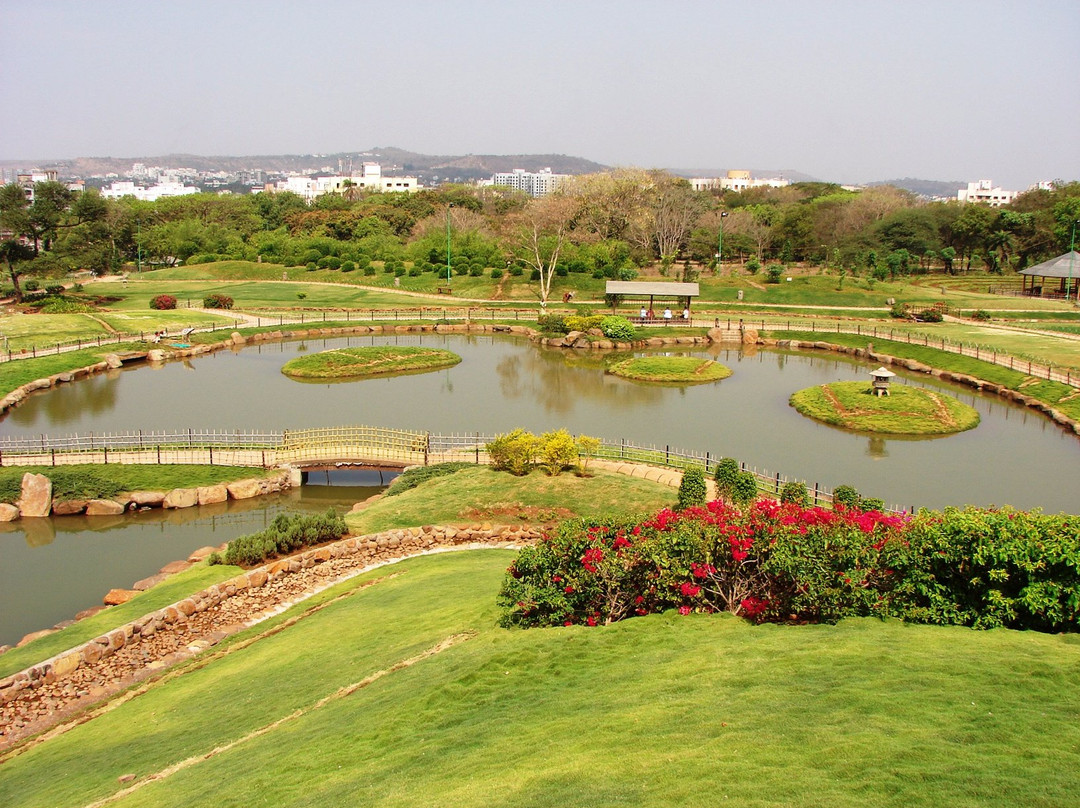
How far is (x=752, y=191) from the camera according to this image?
123 meters

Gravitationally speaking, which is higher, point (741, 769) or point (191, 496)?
point (741, 769)

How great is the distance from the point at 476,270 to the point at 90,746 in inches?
2442

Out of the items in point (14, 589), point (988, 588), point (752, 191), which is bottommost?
point (14, 589)

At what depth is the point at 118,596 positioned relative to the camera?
18.2 meters

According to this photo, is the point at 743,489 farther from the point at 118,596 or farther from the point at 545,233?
the point at 545,233

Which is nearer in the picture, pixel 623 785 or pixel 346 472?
pixel 623 785

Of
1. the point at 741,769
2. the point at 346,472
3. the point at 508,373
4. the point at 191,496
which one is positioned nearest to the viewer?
the point at 741,769

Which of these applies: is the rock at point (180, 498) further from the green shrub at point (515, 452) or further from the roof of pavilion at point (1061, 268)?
the roof of pavilion at point (1061, 268)

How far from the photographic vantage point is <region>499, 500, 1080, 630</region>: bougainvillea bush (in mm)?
10938

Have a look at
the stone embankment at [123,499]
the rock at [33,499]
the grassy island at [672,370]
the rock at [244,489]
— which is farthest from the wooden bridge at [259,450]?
the grassy island at [672,370]

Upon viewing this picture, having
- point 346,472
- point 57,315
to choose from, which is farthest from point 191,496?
point 57,315

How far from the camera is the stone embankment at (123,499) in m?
23.3

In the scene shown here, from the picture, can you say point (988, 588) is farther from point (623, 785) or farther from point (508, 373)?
point (508, 373)

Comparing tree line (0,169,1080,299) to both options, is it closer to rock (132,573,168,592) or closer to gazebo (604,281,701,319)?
gazebo (604,281,701,319)
